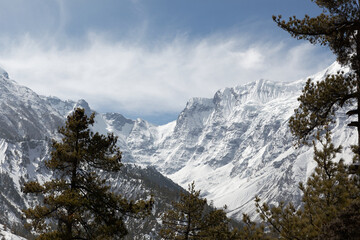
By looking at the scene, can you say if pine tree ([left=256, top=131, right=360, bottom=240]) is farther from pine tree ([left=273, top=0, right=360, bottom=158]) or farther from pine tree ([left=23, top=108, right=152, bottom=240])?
pine tree ([left=23, top=108, right=152, bottom=240])

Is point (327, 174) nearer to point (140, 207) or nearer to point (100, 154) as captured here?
point (140, 207)

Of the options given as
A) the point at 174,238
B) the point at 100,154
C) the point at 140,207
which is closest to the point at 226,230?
the point at 174,238

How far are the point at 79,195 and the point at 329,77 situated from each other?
13049 mm

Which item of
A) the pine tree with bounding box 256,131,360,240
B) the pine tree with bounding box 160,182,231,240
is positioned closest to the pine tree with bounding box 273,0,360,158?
the pine tree with bounding box 256,131,360,240

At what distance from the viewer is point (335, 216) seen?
34.1 feet

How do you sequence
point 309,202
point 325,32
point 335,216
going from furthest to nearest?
point 325,32, point 309,202, point 335,216

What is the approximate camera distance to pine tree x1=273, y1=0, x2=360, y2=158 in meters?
13.3

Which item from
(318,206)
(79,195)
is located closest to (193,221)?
(79,195)

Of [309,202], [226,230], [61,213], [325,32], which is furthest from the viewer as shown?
[226,230]

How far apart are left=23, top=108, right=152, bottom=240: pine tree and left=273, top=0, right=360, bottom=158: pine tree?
938 centimetres

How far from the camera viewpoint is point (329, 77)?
533 inches

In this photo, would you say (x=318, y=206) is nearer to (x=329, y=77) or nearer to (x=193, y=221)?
(x=329, y=77)

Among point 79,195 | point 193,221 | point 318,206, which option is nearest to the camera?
point 318,206

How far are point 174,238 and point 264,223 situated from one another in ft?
54.9
